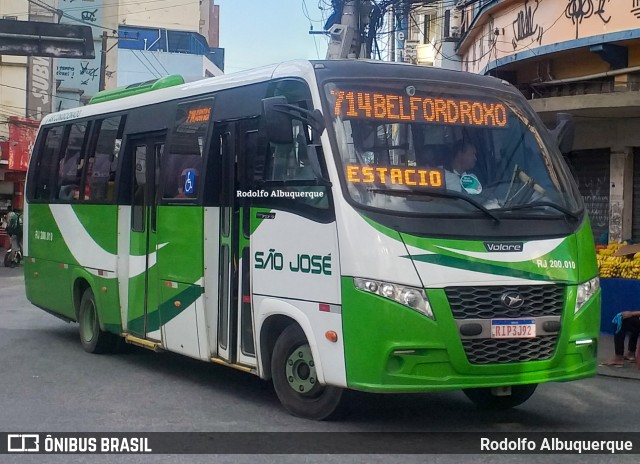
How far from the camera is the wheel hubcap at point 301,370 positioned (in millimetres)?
7527

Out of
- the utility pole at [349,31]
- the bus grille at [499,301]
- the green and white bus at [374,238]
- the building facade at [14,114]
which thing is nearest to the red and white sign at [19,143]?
the building facade at [14,114]

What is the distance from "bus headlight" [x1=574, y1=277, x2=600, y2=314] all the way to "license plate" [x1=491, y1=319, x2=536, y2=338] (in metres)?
0.47

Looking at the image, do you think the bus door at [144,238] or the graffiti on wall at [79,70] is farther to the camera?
the graffiti on wall at [79,70]

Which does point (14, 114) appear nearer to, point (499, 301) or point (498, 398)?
point (498, 398)

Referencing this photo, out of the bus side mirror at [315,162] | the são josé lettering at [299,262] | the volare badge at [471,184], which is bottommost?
the são josé lettering at [299,262]

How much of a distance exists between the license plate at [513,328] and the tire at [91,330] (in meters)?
5.68

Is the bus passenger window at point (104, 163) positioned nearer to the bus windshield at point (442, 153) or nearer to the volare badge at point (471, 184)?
the bus windshield at point (442, 153)

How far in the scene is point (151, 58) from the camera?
7044 centimetres

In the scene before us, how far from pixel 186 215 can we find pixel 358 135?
2454 mm

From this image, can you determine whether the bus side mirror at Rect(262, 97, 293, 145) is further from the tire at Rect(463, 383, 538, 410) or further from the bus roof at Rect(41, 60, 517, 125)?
the tire at Rect(463, 383, 538, 410)

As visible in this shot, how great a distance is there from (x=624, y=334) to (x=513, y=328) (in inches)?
167

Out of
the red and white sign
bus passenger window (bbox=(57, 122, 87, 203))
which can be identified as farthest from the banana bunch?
the red and white sign

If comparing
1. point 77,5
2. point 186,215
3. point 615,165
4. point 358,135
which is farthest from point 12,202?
point 77,5

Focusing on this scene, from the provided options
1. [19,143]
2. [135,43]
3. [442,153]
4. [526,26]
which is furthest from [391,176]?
[135,43]
